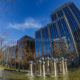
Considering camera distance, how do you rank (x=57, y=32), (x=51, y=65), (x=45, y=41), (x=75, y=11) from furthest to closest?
(x=75, y=11)
(x=45, y=41)
(x=57, y=32)
(x=51, y=65)

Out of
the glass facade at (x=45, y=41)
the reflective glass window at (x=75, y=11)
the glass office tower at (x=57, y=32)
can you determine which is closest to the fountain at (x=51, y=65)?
the glass office tower at (x=57, y=32)

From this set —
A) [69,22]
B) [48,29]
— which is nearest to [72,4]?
[69,22]

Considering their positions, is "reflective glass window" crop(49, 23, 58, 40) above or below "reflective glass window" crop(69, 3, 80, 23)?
below

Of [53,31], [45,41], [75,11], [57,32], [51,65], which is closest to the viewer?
[51,65]

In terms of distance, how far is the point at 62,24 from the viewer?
178ft

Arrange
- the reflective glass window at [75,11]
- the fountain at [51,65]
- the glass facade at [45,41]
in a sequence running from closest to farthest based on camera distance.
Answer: the fountain at [51,65]
the glass facade at [45,41]
the reflective glass window at [75,11]

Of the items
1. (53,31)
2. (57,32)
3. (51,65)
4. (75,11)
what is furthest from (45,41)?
(51,65)

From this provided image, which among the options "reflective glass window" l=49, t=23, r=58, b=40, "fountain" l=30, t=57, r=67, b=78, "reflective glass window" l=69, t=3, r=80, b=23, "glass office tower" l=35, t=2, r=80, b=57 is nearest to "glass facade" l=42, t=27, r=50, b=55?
"glass office tower" l=35, t=2, r=80, b=57

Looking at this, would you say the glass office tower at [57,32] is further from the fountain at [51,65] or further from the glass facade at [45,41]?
the fountain at [51,65]

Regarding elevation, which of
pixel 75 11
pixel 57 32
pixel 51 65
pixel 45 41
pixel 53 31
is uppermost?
pixel 75 11

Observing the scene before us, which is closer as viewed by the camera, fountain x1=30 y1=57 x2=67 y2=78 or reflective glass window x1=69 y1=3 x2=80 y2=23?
fountain x1=30 y1=57 x2=67 y2=78

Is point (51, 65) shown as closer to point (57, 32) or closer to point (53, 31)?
point (57, 32)

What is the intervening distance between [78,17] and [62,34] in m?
20.5

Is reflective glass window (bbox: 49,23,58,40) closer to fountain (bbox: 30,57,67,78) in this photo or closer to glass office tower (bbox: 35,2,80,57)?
glass office tower (bbox: 35,2,80,57)
